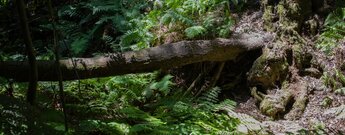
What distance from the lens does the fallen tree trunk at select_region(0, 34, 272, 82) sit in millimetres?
4598

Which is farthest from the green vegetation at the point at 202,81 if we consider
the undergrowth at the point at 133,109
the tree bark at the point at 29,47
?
the tree bark at the point at 29,47

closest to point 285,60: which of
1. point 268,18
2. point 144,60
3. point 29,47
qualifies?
point 268,18

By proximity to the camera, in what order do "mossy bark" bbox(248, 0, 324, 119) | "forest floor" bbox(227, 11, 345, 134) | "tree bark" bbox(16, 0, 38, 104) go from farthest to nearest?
1. "mossy bark" bbox(248, 0, 324, 119)
2. "forest floor" bbox(227, 11, 345, 134)
3. "tree bark" bbox(16, 0, 38, 104)

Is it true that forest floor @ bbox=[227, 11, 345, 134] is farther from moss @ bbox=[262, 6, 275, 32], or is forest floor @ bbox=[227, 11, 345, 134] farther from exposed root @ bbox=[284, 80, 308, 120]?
moss @ bbox=[262, 6, 275, 32]

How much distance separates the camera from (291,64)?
5801 millimetres

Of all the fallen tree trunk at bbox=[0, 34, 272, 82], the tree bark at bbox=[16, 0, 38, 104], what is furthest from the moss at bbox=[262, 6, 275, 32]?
the tree bark at bbox=[16, 0, 38, 104]

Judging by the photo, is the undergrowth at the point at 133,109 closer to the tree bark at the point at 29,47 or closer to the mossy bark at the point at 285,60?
the tree bark at the point at 29,47

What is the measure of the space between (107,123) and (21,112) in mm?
2116

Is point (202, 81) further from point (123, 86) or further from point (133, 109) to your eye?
point (133, 109)

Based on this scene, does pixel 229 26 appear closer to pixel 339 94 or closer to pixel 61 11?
pixel 339 94

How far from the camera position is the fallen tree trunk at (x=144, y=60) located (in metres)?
4.60

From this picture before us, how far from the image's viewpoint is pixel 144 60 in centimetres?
521

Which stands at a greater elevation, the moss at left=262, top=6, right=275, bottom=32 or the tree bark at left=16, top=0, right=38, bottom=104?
the tree bark at left=16, top=0, right=38, bottom=104

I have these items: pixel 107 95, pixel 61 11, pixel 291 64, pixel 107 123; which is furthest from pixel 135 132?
pixel 61 11
